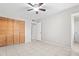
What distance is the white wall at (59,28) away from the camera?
476 centimetres

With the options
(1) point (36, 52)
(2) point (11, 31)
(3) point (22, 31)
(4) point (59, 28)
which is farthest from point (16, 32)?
(4) point (59, 28)

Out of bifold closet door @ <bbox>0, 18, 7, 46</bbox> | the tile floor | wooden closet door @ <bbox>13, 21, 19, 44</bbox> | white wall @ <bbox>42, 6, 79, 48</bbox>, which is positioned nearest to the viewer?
the tile floor

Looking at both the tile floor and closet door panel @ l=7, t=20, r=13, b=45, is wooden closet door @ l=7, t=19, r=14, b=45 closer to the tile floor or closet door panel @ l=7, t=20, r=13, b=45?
closet door panel @ l=7, t=20, r=13, b=45

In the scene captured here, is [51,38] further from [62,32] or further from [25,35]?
[25,35]

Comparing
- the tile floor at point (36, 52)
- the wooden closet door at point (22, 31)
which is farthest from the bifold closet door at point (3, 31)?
the wooden closet door at point (22, 31)

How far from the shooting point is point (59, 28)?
18.1 ft

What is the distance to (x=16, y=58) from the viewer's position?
44.5 inches

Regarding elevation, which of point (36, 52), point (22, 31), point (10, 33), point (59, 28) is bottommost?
point (36, 52)

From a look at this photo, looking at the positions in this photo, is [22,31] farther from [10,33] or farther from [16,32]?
[10,33]

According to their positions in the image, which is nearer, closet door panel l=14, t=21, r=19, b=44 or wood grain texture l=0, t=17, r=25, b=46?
wood grain texture l=0, t=17, r=25, b=46

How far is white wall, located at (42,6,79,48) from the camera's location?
476cm

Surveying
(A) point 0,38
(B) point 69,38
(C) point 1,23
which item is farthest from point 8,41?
(B) point 69,38

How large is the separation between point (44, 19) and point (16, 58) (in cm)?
632

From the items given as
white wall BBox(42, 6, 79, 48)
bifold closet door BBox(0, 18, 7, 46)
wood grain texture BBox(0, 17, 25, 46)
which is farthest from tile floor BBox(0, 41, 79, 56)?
wood grain texture BBox(0, 17, 25, 46)
